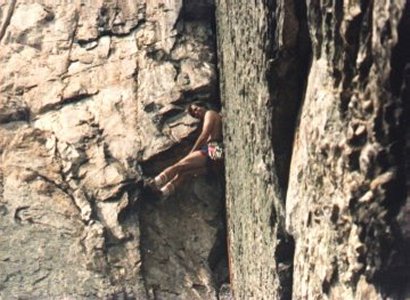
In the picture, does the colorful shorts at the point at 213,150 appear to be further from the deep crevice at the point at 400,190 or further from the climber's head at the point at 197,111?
the deep crevice at the point at 400,190

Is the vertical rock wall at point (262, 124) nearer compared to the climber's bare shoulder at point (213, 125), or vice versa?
the vertical rock wall at point (262, 124)

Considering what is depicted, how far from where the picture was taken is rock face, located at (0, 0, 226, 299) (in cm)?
938

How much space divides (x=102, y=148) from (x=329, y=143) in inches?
→ 242

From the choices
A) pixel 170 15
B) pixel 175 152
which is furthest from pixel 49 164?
pixel 170 15

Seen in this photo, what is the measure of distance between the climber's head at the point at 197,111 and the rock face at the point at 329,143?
11.4 feet

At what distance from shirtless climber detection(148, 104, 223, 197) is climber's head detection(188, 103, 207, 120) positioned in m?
0.08

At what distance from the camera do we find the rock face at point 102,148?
9375 millimetres

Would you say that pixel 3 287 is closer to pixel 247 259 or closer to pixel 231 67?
pixel 247 259

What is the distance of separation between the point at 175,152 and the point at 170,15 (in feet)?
6.57

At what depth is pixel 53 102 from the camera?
10.2 meters

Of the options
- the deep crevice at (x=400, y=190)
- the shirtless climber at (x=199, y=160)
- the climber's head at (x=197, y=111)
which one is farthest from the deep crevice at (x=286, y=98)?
the climber's head at (x=197, y=111)

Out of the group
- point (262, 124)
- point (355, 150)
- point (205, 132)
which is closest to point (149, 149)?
point (205, 132)

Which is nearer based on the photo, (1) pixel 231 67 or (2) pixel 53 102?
(1) pixel 231 67

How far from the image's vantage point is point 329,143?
4043mm
